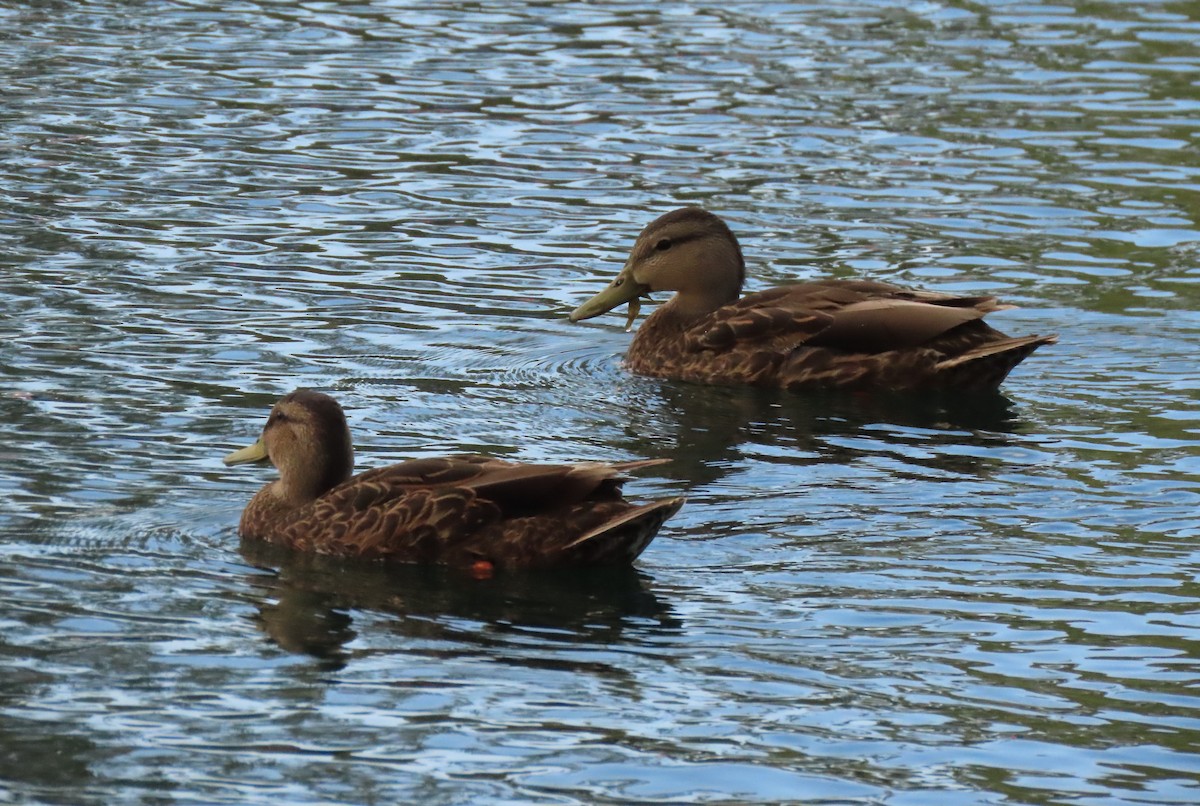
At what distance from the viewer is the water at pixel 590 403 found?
7.41 meters

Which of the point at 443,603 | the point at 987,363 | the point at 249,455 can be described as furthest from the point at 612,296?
the point at 443,603

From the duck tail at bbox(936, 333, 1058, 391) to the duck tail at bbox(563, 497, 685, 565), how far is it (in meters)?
3.71

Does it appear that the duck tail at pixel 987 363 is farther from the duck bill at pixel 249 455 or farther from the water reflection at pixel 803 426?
the duck bill at pixel 249 455

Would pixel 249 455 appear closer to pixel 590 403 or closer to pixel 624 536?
pixel 624 536

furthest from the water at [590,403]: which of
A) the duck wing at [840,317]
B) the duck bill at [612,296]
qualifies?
the duck wing at [840,317]

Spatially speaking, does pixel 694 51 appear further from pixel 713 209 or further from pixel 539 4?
pixel 713 209

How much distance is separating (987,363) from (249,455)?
4.68m

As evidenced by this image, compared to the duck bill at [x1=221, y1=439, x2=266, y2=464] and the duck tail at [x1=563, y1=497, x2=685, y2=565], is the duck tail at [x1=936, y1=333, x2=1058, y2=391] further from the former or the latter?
the duck bill at [x1=221, y1=439, x2=266, y2=464]

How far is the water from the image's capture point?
7410 millimetres

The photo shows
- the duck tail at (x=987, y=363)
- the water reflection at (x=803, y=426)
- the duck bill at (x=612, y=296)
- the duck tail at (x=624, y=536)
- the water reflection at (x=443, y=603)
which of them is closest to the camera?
the water reflection at (x=443, y=603)

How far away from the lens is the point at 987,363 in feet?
41.2

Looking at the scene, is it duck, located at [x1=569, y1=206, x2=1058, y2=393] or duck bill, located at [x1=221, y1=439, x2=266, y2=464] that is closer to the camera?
duck bill, located at [x1=221, y1=439, x2=266, y2=464]

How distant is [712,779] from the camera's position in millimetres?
7066

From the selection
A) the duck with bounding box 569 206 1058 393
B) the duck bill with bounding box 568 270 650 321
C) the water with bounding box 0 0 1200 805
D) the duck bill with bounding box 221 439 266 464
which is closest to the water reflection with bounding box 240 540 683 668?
the water with bounding box 0 0 1200 805
